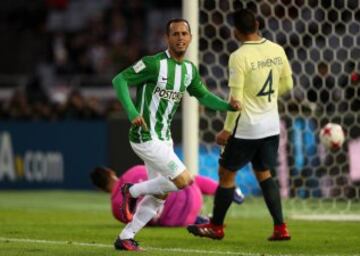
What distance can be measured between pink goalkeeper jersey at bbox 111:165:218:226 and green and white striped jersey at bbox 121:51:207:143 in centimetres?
227

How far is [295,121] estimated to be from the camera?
42.9 feet

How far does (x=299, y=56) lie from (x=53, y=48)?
1174 cm

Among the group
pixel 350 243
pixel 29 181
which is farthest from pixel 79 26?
pixel 350 243

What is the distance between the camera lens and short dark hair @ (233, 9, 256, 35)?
29.3 feet

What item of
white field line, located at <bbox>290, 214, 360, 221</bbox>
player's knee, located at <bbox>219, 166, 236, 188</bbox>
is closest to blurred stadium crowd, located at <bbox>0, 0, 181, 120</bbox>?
white field line, located at <bbox>290, 214, 360, 221</bbox>

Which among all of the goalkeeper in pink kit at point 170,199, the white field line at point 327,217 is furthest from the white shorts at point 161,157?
the white field line at point 327,217

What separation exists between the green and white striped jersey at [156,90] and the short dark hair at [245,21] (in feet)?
2.75

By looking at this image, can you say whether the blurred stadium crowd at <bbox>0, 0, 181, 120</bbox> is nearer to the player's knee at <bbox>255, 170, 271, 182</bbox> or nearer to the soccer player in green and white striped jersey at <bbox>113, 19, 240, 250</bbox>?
the player's knee at <bbox>255, 170, 271, 182</bbox>

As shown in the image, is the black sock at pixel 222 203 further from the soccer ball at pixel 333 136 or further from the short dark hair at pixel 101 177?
the soccer ball at pixel 333 136

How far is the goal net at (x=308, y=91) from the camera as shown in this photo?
12.2 m

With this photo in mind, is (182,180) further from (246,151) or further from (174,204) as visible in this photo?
(174,204)

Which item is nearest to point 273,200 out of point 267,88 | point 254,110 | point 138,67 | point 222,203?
point 222,203

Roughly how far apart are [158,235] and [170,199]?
2.89ft

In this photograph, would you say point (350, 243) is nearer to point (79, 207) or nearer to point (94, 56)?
point (79, 207)
